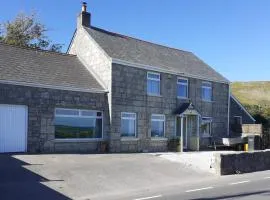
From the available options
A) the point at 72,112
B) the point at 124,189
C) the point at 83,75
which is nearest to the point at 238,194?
the point at 124,189

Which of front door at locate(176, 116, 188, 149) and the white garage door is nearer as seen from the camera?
the white garage door

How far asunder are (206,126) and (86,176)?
1661cm

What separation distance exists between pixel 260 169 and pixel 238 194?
8795 millimetres

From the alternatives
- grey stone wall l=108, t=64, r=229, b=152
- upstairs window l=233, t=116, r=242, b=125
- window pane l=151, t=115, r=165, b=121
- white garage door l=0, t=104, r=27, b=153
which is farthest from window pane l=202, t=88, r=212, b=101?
white garage door l=0, t=104, r=27, b=153

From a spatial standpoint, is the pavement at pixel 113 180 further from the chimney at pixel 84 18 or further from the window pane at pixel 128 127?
the chimney at pixel 84 18

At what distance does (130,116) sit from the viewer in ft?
84.8

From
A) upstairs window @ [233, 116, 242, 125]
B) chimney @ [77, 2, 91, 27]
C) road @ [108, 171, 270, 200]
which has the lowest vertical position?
road @ [108, 171, 270, 200]

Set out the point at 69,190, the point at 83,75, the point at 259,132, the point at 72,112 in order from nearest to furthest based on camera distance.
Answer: the point at 69,190, the point at 72,112, the point at 83,75, the point at 259,132

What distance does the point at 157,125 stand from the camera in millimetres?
27516

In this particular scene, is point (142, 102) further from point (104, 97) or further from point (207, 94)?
point (207, 94)

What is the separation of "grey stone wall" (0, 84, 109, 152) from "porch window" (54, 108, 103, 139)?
320mm

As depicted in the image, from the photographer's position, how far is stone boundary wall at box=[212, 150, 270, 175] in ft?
63.5

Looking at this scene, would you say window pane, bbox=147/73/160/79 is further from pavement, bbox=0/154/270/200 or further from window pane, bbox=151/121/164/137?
pavement, bbox=0/154/270/200

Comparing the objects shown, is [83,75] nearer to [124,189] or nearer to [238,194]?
[124,189]
